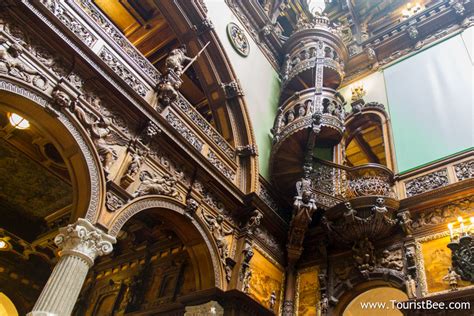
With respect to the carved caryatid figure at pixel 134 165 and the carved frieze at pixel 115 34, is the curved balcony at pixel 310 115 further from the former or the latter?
the carved caryatid figure at pixel 134 165

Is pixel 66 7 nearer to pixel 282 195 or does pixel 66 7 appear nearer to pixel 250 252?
pixel 250 252

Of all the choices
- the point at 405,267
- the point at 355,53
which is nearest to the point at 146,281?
the point at 405,267

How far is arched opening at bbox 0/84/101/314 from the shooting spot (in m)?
5.10

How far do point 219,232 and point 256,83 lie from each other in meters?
4.70

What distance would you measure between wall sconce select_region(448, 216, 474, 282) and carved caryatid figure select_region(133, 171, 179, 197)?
457 centimetres

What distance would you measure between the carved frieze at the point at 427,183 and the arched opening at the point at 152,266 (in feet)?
13.5

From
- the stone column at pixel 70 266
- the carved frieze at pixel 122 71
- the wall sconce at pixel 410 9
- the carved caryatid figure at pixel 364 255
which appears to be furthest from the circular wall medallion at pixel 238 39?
the stone column at pixel 70 266

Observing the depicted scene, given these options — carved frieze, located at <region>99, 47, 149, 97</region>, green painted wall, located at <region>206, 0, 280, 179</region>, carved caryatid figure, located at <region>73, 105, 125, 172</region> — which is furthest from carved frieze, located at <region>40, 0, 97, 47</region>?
green painted wall, located at <region>206, 0, 280, 179</region>

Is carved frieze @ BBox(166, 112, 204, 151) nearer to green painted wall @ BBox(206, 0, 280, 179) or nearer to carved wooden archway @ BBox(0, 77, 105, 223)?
carved wooden archway @ BBox(0, 77, 105, 223)

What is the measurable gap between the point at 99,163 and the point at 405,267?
5.38 metres

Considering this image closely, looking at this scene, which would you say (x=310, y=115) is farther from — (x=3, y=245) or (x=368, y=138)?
(x=3, y=245)

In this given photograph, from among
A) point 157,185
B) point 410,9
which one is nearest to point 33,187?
point 157,185

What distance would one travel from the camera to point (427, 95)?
9.10 metres

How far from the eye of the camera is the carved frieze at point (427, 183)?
7301 millimetres
